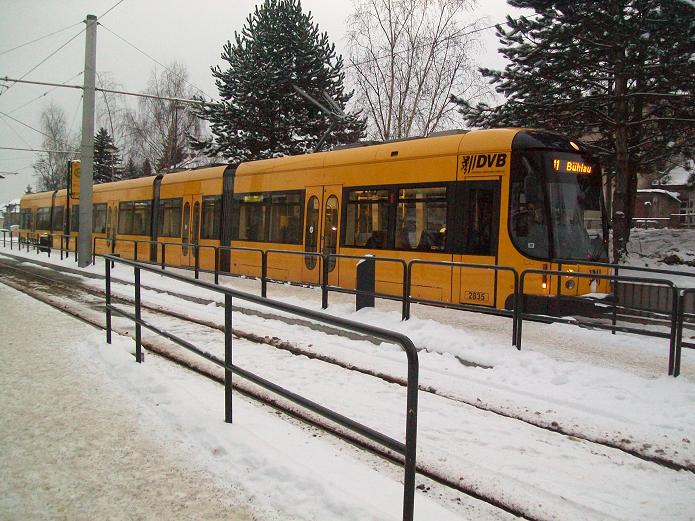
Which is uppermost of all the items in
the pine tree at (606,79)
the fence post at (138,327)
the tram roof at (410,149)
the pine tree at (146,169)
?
the pine tree at (146,169)

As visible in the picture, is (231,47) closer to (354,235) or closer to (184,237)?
(184,237)

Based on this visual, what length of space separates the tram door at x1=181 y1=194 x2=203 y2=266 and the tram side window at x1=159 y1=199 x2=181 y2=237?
43 cm

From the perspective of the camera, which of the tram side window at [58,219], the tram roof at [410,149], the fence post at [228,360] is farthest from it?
the tram side window at [58,219]

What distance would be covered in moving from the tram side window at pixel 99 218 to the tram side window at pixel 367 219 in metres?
16.0

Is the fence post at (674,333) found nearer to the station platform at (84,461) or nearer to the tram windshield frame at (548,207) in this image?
the tram windshield frame at (548,207)

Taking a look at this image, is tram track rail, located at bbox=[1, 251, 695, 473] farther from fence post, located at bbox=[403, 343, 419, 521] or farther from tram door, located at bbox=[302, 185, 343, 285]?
tram door, located at bbox=[302, 185, 343, 285]

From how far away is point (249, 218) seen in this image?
15570 millimetres

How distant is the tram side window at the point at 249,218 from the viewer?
15072 millimetres

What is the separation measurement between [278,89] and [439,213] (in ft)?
69.4

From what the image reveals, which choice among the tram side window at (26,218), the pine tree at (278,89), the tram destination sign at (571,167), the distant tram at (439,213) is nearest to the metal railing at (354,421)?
the distant tram at (439,213)

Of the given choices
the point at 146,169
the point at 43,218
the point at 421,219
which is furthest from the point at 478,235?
the point at 146,169

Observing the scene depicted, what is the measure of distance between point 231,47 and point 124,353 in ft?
93.4

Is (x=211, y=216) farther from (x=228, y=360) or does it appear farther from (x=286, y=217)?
(x=228, y=360)

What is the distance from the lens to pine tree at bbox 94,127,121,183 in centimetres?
5672
